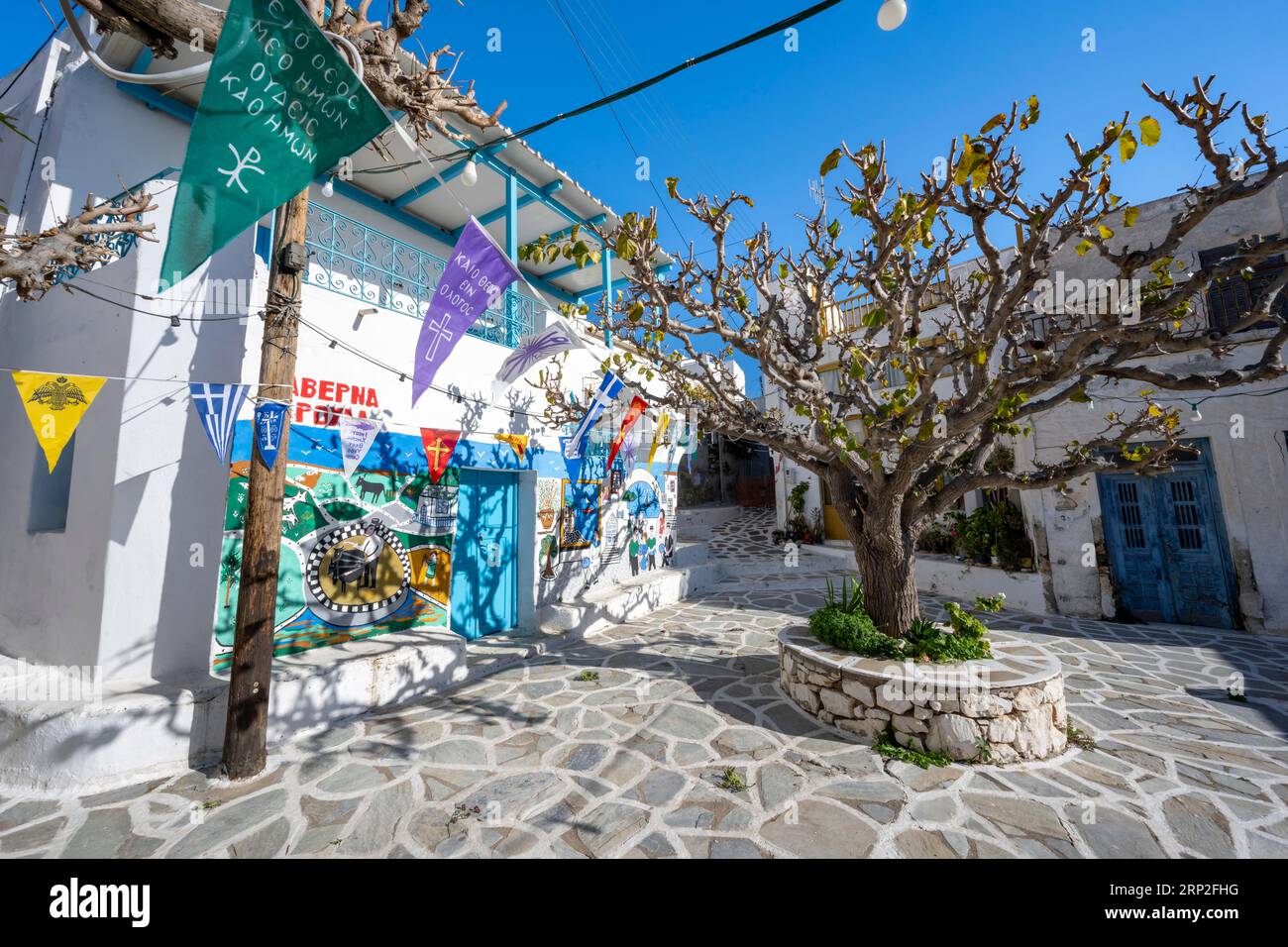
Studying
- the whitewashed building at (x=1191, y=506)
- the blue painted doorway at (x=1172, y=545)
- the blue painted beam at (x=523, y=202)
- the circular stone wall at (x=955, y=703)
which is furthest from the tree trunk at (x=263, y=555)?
the blue painted doorway at (x=1172, y=545)

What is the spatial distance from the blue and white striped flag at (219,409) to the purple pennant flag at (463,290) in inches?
62.0

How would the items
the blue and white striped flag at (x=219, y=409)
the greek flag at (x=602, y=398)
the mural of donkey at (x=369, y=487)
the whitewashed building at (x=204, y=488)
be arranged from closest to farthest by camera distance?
1. the blue and white striped flag at (x=219, y=409)
2. the whitewashed building at (x=204, y=488)
3. the mural of donkey at (x=369, y=487)
4. the greek flag at (x=602, y=398)

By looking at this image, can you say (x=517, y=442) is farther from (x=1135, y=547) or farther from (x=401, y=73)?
(x=1135, y=547)

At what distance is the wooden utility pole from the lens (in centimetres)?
432

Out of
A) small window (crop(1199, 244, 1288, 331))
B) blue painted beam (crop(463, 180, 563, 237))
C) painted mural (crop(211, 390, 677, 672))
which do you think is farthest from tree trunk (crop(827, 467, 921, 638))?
blue painted beam (crop(463, 180, 563, 237))

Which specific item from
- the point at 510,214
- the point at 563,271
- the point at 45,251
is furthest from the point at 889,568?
the point at 563,271

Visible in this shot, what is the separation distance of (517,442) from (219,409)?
14.8 ft

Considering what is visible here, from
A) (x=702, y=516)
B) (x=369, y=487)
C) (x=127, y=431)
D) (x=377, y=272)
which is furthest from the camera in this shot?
(x=702, y=516)

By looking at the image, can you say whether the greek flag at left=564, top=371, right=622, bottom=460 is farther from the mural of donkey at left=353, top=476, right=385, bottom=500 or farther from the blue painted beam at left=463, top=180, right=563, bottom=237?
the blue painted beam at left=463, top=180, right=563, bottom=237

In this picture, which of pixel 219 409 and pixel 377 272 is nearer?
pixel 219 409

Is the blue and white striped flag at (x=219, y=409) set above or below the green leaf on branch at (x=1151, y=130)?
below

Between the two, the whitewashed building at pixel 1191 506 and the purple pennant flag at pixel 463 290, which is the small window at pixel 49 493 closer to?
the purple pennant flag at pixel 463 290

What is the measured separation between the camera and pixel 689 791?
416 centimetres

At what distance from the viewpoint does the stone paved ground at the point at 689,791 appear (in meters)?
3.52
